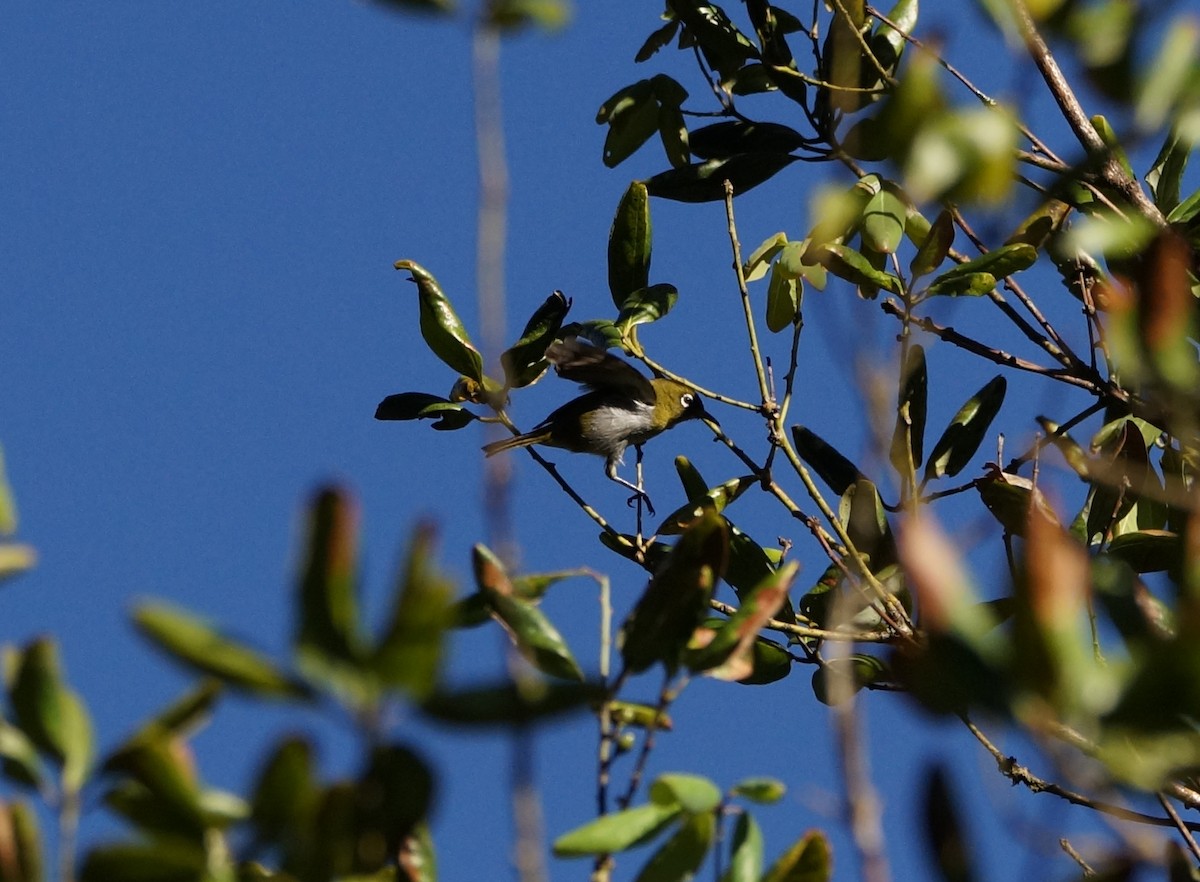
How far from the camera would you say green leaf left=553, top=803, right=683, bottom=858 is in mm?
1245

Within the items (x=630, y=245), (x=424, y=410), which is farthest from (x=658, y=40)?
(x=424, y=410)

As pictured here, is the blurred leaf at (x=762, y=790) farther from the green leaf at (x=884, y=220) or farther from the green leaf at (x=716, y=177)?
the green leaf at (x=716, y=177)

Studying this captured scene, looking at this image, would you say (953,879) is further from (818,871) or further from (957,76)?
(957,76)

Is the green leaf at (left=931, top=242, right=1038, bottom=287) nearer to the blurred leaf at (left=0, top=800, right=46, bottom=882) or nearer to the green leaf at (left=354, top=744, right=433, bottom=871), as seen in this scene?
the green leaf at (left=354, top=744, right=433, bottom=871)

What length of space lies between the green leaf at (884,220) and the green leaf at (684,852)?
140 centimetres

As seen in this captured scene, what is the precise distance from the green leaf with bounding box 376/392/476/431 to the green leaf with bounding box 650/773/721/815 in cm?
142

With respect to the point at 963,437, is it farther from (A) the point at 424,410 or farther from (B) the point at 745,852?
(B) the point at 745,852

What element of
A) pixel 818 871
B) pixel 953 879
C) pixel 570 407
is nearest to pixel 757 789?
pixel 818 871

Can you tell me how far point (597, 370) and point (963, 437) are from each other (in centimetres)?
255

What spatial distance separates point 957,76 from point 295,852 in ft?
6.73

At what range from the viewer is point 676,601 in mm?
1395

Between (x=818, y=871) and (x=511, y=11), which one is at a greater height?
(x=511, y=11)

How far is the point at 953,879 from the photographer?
1.04 metres

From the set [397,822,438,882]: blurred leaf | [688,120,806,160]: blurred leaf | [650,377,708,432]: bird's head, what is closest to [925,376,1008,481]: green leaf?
[688,120,806,160]: blurred leaf
